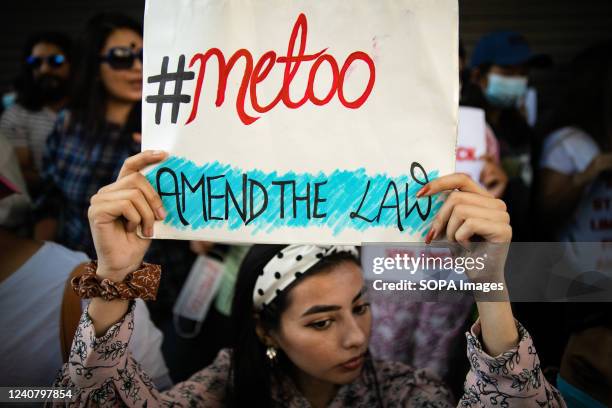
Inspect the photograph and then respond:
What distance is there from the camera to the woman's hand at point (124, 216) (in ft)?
4.32

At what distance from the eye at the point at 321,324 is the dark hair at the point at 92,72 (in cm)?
147

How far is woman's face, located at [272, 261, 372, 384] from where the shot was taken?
1729 millimetres

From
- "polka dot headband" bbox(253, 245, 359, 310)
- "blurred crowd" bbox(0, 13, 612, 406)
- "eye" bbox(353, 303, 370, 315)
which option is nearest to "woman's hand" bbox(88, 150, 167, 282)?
"blurred crowd" bbox(0, 13, 612, 406)

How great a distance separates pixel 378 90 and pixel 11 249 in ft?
4.09

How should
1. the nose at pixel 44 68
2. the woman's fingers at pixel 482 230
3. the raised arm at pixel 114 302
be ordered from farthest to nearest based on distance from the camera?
the nose at pixel 44 68, the raised arm at pixel 114 302, the woman's fingers at pixel 482 230

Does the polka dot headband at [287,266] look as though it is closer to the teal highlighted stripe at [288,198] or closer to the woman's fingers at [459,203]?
the teal highlighted stripe at [288,198]

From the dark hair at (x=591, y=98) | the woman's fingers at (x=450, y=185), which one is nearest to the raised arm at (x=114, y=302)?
the woman's fingers at (x=450, y=185)

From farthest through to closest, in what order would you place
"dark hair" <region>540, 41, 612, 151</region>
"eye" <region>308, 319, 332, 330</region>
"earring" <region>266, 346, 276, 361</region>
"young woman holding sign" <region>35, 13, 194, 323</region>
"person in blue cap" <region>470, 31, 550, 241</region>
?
"person in blue cap" <region>470, 31, 550, 241</region>, "young woman holding sign" <region>35, 13, 194, 323</region>, "dark hair" <region>540, 41, 612, 151</region>, "earring" <region>266, 346, 276, 361</region>, "eye" <region>308, 319, 332, 330</region>

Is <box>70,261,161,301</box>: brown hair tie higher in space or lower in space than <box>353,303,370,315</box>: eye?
higher

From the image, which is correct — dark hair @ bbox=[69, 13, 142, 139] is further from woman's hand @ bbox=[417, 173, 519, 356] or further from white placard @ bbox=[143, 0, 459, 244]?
woman's hand @ bbox=[417, 173, 519, 356]

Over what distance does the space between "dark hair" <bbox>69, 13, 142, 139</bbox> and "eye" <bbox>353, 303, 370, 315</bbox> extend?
151 cm

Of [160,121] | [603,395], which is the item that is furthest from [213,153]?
[603,395]

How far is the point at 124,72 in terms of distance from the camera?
104 inches

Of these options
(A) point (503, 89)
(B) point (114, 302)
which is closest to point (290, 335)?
(B) point (114, 302)
